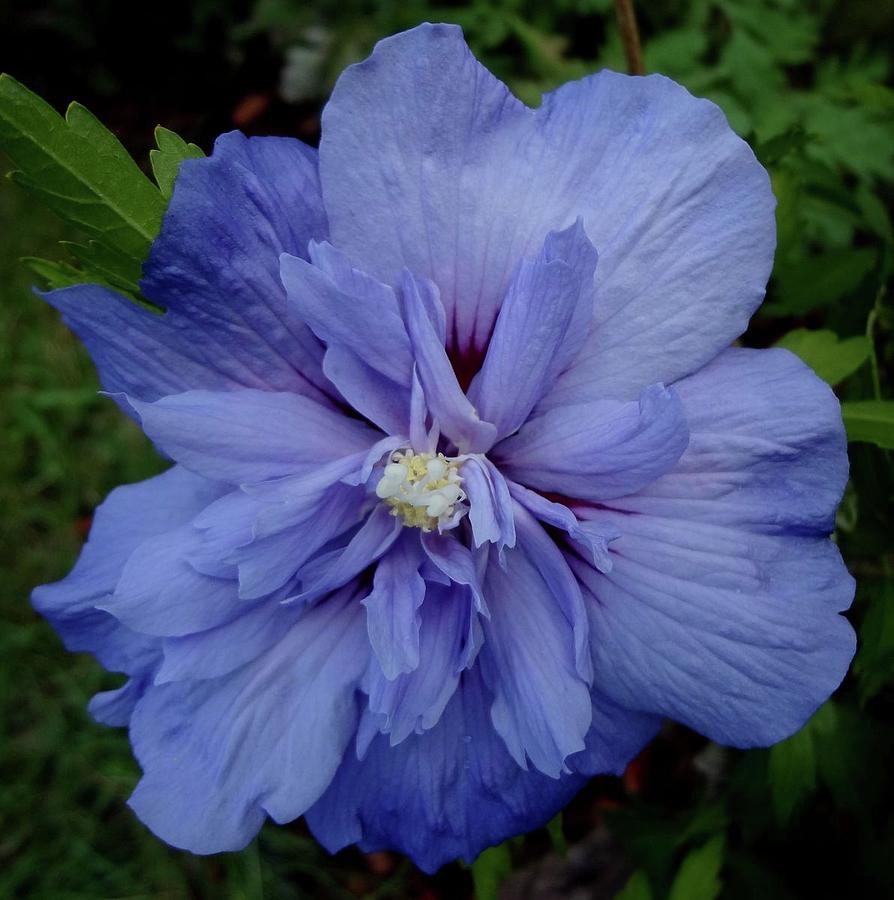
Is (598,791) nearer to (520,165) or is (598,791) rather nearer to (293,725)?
(293,725)

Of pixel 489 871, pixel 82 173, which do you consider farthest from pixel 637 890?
pixel 82 173

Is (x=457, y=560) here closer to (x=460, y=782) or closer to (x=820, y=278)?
(x=460, y=782)

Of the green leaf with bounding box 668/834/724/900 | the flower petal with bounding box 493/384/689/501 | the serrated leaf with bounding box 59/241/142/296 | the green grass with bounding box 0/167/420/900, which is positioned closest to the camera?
the flower petal with bounding box 493/384/689/501

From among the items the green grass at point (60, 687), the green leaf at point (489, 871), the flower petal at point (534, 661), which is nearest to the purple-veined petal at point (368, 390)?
the flower petal at point (534, 661)

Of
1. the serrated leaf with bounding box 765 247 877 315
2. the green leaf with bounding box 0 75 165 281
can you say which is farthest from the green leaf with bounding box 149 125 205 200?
the serrated leaf with bounding box 765 247 877 315

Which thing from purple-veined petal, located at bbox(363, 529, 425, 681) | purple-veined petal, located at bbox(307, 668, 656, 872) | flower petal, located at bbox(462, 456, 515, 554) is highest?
flower petal, located at bbox(462, 456, 515, 554)

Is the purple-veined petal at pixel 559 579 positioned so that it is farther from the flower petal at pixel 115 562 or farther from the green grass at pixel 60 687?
the green grass at pixel 60 687

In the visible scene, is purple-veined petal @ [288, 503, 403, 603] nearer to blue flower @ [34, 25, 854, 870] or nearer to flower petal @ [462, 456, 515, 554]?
blue flower @ [34, 25, 854, 870]
